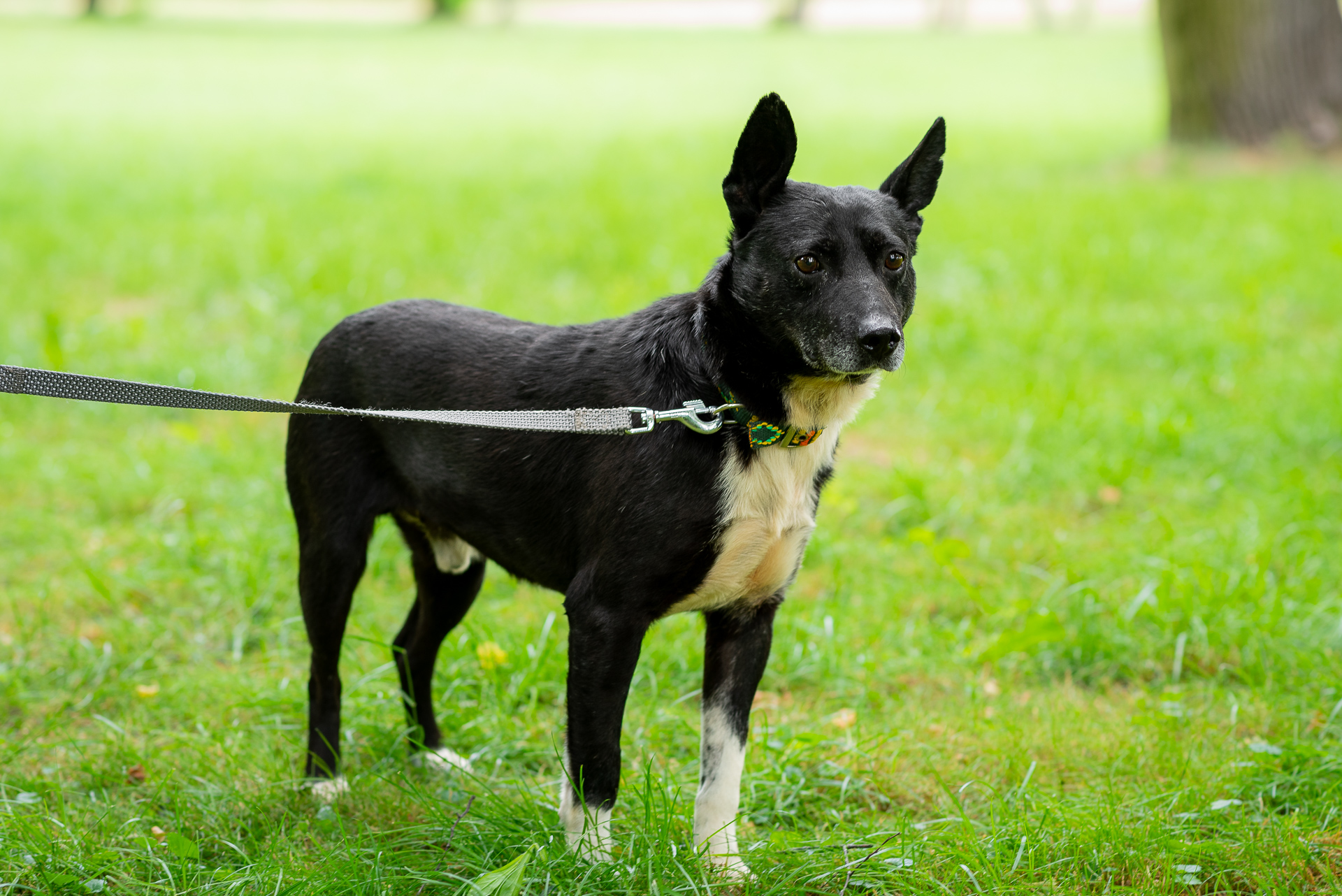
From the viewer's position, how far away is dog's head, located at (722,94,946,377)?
240 centimetres

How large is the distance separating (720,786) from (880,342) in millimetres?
1096

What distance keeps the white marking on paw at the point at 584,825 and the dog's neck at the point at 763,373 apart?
35.6 inches

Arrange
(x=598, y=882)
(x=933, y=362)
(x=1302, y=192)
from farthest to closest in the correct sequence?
(x=1302, y=192), (x=933, y=362), (x=598, y=882)

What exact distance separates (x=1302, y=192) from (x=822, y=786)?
845cm

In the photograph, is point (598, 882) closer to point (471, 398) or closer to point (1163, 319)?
point (471, 398)

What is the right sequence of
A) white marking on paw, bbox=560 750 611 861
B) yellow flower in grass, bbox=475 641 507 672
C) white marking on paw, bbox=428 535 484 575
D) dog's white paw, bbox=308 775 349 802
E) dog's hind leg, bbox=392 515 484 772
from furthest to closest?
yellow flower in grass, bbox=475 641 507 672 < dog's hind leg, bbox=392 515 484 772 < white marking on paw, bbox=428 535 484 575 < dog's white paw, bbox=308 775 349 802 < white marking on paw, bbox=560 750 611 861

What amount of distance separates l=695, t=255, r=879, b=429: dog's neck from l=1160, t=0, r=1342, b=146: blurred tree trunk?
32.0 ft

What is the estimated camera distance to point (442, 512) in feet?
9.54

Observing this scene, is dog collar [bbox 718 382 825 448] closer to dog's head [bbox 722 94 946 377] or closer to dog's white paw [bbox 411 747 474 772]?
dog's head [bbox 722 94 946 377]

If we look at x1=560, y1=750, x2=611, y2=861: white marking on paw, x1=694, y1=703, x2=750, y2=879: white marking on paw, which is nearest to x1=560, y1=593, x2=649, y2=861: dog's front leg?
x1=560, y1=750, x2=611, y2=861: white marking on paw

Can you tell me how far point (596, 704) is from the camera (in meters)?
2.53

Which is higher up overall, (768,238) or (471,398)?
(768,238)

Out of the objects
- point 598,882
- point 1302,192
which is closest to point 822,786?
point 598,882

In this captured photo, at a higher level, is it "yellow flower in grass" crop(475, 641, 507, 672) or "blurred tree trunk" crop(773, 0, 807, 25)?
"blurred tree trunk" crop(773, 0, 807, 25)
